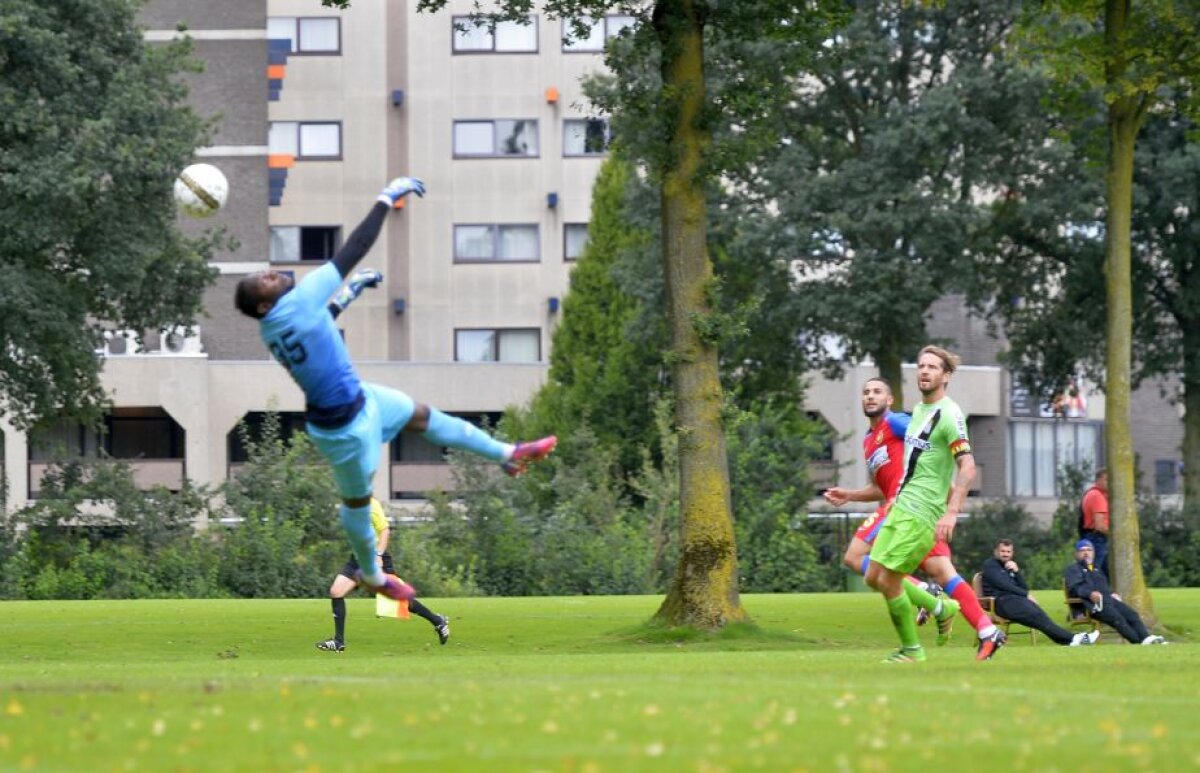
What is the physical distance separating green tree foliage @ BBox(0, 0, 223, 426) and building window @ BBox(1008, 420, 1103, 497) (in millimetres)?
37902

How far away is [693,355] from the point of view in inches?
923

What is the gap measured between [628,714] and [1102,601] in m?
14.4

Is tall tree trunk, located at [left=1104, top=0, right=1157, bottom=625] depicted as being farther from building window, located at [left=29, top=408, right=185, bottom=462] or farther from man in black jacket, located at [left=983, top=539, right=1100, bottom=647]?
building window, located at [left=29, top=408, right=185, bottom=462]

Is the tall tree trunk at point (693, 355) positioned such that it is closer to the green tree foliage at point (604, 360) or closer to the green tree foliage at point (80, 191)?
the green tree foliage at point (80, 191)

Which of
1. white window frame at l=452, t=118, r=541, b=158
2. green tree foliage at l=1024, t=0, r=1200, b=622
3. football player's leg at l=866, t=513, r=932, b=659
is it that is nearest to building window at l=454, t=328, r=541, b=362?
white window frame at l=452, t=118, r=541, b=158

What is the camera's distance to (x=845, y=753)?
29.8ft

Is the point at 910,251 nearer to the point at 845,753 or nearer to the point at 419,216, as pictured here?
the point at 419,216

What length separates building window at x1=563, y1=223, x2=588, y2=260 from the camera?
66.4 metres

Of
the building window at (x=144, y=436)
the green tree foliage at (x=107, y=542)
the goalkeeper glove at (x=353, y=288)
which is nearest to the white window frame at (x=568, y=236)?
the building window at (x=144, y=436)

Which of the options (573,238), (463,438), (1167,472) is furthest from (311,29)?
(463,438)

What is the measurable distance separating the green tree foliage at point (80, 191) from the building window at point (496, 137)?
23.1 m

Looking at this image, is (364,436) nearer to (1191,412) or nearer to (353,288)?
(353,288)

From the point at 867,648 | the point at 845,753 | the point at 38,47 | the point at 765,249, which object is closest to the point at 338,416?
the point at 845,753

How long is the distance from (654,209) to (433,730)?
39545 mm
